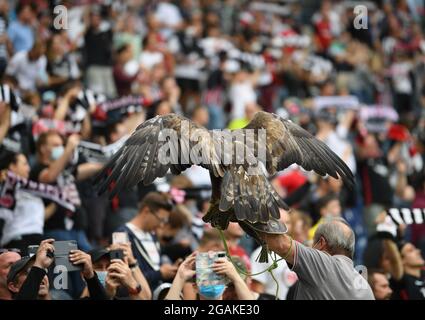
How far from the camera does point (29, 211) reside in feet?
30.2

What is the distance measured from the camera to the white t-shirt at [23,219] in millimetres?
9133

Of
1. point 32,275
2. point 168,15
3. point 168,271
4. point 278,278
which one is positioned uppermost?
point 168,15

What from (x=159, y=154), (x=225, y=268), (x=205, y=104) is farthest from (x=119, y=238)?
(x=205, y=104)

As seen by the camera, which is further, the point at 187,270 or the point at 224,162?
the point at 187,270

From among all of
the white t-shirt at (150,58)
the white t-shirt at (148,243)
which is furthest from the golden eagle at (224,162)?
the white t-shirt at (150,58)

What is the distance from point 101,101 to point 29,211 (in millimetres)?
2693

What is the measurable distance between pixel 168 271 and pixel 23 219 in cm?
169

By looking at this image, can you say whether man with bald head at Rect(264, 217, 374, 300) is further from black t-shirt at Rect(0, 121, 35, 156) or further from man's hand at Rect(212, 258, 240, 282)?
black t-shirt at Rect(0, 121, 35, 156)

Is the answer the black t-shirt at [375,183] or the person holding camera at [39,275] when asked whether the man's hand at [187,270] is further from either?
the black t-shirt at [375,183]

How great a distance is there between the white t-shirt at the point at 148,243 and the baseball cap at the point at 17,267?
1.96m

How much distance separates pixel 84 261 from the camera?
22.4ft

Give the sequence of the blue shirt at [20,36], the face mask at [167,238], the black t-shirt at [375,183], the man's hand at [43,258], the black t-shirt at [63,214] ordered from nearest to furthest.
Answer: the man's hand at [43,258]
the black t-shirt at [63,214]
the face mask at [167,238]
the black t-shirt at [375,183]
the blue shirt at [20,36]

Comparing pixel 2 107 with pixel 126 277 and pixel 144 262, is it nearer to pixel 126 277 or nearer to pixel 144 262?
pixel 144 262

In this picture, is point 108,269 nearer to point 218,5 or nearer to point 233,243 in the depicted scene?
point 233,243
